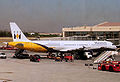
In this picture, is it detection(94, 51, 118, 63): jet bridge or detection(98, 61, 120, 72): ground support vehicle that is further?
detection(94, 51, 118, 63): jet bridge

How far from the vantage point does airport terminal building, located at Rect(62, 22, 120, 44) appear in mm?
93938

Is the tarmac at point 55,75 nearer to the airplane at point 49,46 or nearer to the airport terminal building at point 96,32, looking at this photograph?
the airplane at point 49,46

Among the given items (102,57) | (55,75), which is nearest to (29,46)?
(102,57)

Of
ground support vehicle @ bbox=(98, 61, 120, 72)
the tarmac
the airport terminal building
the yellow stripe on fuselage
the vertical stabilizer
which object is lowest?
the tarmac

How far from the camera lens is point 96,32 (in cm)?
9812

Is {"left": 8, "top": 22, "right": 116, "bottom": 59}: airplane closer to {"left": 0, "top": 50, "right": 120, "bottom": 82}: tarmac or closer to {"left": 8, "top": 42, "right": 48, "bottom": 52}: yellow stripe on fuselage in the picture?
{"left": 8, "top": 42, "right": 48, "bottom": 52}: yellow stripe on fuselage

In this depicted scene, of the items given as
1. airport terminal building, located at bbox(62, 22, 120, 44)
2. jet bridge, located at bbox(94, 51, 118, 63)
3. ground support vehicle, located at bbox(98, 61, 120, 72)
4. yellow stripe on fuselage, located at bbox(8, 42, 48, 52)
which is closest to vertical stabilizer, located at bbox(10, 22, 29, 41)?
yellow stripe on fuselage, located at bbox(8, 42, 48, 52)

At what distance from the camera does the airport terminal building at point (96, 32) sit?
9394cm

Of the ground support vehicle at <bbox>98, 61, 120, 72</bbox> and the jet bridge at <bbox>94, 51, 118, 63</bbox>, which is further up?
the jet bridge at <bbox>94, 51, 118, 63</bbox>

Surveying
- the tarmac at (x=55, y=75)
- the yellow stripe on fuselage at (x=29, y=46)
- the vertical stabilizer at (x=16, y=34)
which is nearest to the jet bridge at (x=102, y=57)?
the tarmac at (x=55, y=75)

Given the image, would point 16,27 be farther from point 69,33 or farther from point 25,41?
point 69,33

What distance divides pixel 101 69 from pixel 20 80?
47.0ft

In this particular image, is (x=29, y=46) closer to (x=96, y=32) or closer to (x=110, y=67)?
(x=110, y=67)

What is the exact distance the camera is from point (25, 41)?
58.4 metres
